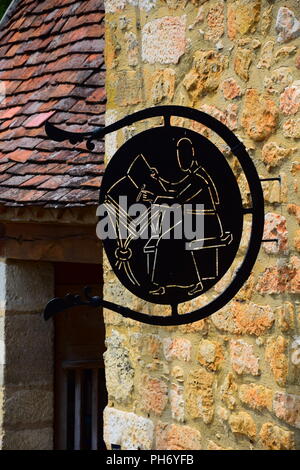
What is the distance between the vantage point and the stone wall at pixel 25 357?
5539mm

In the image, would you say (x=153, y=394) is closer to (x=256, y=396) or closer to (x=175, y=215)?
(x=256, y=396)

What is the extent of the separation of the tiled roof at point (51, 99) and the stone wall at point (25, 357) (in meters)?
0.72

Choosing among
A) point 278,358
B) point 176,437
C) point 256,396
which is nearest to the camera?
point 278,358

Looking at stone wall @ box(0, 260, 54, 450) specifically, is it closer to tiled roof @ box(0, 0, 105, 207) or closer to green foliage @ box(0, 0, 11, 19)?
tiled roof @ box(0, 0, 105, 207)

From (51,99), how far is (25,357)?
1.57m

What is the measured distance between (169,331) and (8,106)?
2696 mm

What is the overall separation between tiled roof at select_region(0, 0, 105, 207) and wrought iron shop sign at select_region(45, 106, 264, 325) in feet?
3.45

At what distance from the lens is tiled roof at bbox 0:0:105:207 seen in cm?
484

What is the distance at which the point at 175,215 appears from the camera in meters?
3.33

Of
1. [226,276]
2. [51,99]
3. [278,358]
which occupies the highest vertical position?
[51,99]

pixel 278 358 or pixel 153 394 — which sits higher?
pixel 278 358

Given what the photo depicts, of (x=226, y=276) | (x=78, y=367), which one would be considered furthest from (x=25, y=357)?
(x=226, y=276)

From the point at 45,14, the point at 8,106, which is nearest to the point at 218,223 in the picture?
the point at 8,106

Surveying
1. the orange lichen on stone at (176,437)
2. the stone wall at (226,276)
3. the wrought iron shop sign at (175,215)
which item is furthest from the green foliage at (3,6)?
the orange lichen on stone at (176,437)
